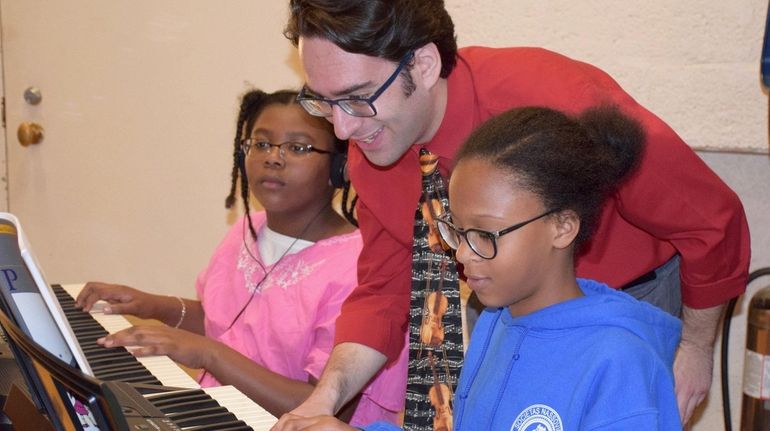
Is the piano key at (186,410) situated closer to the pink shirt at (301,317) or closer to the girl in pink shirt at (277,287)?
the girl in pink shirt at (277,287)

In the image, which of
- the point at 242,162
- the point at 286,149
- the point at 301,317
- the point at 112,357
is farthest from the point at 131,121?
the point at 112,357

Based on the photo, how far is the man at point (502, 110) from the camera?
52.4 inches

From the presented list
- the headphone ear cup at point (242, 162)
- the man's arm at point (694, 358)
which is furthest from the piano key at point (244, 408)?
the headphone ear cup at point (242, 162)

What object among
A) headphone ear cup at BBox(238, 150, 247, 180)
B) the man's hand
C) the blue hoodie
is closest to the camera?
the blue hoodie

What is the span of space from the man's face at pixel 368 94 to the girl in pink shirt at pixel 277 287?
533mm

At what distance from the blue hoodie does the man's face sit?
0.99 feet

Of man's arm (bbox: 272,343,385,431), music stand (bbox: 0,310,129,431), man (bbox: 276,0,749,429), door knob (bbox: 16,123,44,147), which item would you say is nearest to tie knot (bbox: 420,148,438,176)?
man (bbox: 276,0,749,429)

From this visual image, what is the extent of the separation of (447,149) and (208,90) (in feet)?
5.23

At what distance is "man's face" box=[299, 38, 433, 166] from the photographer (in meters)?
1.38

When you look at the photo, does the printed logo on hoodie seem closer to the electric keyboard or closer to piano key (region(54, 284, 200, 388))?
the electric keyboard

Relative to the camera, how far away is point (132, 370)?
162cm

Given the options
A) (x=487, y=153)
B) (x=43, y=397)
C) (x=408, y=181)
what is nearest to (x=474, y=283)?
(x=487, y=153)

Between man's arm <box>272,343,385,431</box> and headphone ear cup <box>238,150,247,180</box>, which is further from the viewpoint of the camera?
headphone ear cup <box>238,150,247,180</box>

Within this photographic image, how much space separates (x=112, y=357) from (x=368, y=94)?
68 cm
